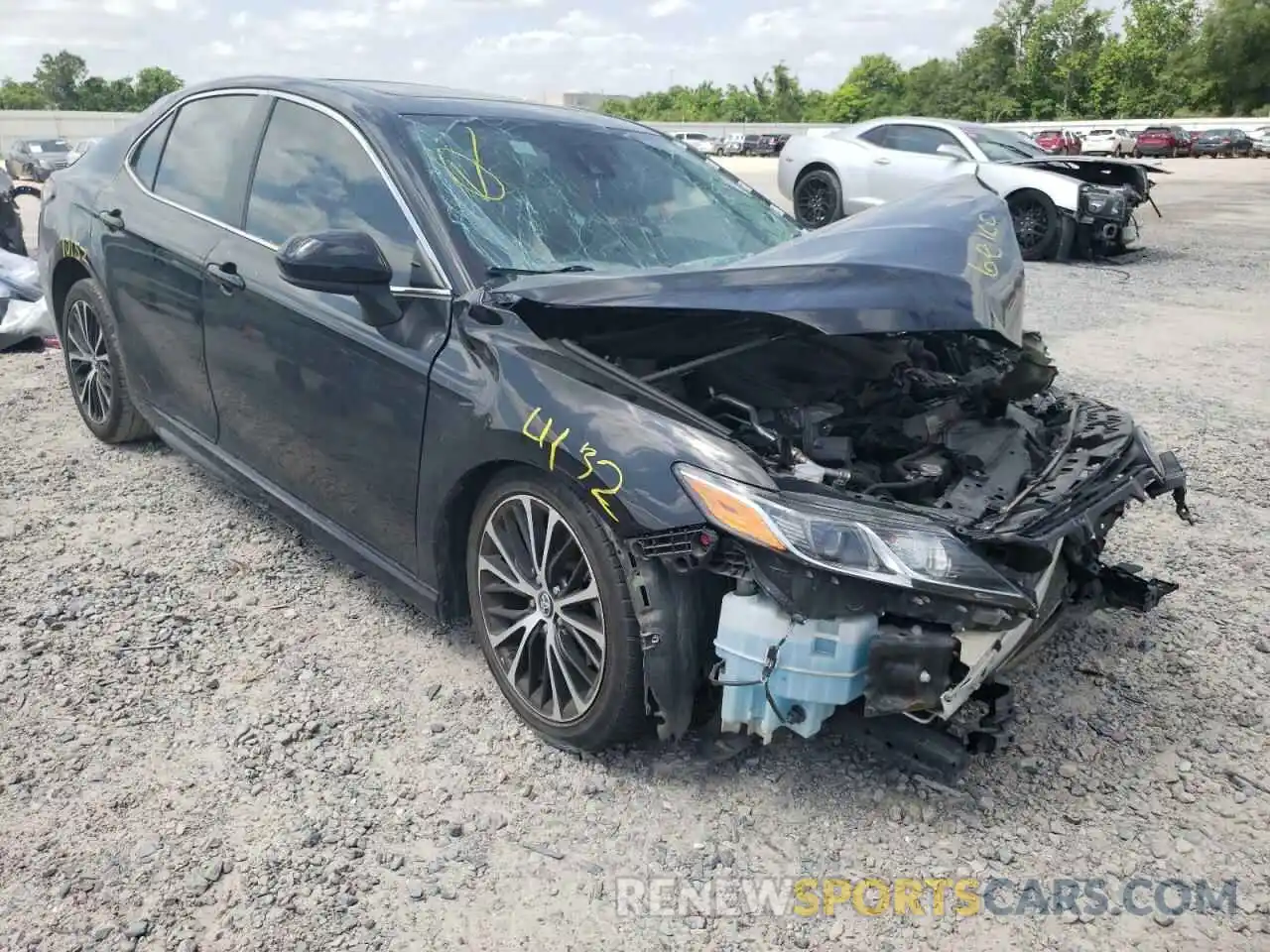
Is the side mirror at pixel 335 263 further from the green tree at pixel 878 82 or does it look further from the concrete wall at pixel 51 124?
the green tree at pixel 878 82

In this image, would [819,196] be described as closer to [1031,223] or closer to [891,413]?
[1031,223]

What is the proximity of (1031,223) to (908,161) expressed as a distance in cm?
166

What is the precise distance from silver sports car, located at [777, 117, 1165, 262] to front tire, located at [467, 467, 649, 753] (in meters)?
9.42

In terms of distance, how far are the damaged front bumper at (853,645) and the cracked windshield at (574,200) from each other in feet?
3.64

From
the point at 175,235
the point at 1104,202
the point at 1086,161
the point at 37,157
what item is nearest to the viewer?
the point at 175,235

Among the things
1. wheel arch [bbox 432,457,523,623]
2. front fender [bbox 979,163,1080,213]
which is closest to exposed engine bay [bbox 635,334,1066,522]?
wheel arch [bbox 432,457,523,623]

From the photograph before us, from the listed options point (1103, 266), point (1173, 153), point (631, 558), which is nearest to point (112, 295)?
point (631, 558)

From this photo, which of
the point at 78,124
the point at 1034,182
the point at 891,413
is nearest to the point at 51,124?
the point at 78,124

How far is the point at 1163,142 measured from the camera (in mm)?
39594

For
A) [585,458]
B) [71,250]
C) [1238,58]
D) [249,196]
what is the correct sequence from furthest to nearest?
[1238,58]
[71,250]
[249,196]
[585,458]

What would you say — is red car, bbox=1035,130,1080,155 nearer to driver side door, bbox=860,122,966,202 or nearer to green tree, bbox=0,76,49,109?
driver side door, bbox=860,122,966,202

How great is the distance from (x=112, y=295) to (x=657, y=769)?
309cm

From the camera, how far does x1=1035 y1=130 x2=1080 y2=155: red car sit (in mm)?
27953

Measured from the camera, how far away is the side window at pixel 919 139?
39.3 ft
